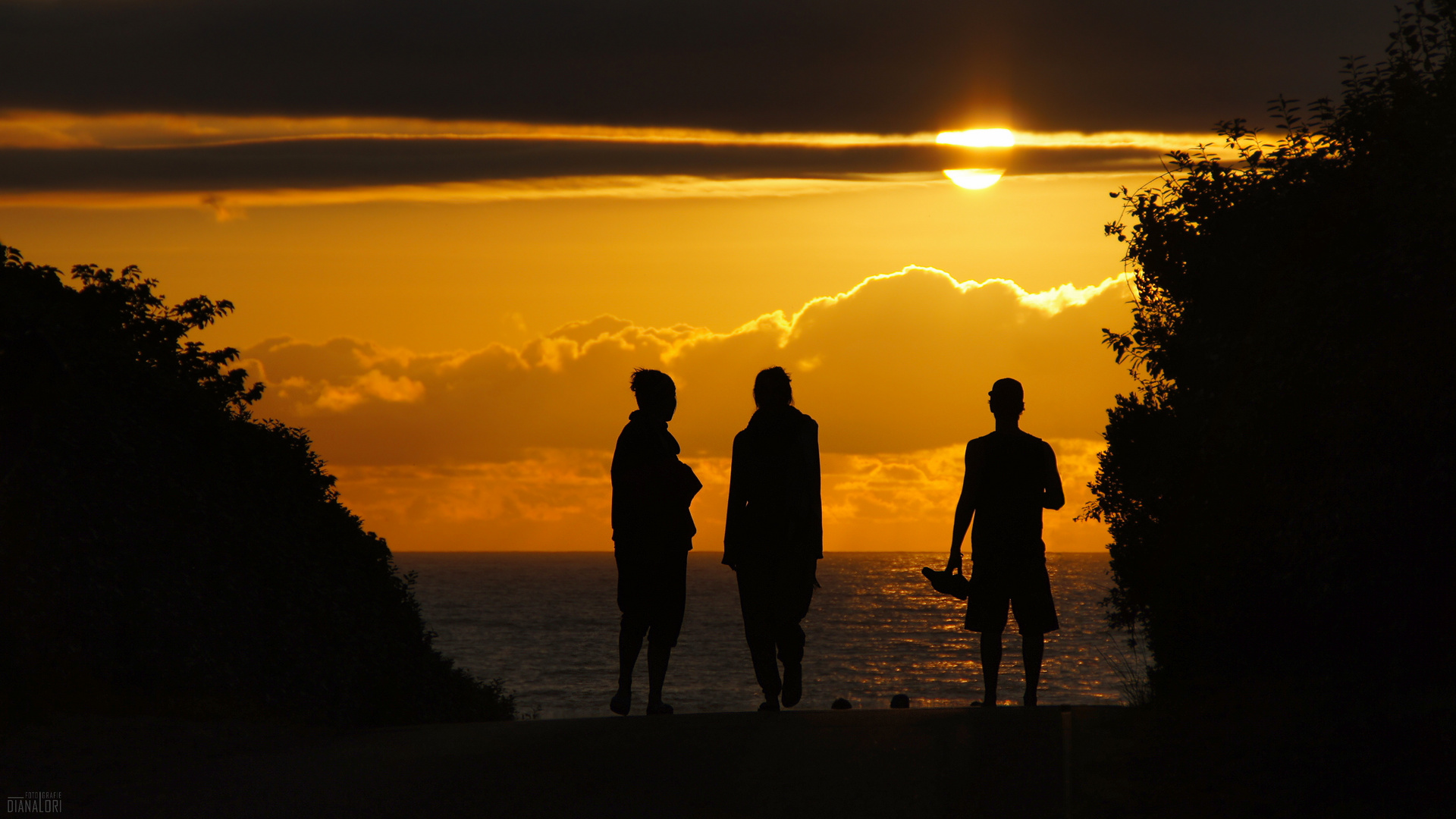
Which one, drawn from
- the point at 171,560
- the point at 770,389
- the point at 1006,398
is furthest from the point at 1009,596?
the point at 171,560

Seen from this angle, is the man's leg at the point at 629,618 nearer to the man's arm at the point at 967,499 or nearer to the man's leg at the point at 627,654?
the man's leg at the point at 627,654

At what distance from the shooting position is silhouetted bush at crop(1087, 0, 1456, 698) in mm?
7473

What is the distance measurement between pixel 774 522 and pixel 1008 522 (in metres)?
1.54

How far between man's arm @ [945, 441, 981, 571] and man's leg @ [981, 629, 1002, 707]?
20.1 inches

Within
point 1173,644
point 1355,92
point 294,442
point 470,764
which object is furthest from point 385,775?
point 1355,92

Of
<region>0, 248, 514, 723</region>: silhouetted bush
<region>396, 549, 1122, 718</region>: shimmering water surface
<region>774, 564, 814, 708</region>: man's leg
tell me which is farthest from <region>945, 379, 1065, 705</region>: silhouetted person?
<region>396, 549, 1122, 718</region>: shimmering water surface

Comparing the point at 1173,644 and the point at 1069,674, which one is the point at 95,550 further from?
the point at 1069,674

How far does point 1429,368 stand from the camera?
767 cm

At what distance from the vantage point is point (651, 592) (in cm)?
855

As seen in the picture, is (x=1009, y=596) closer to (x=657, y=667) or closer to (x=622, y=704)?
(x=657, y=667)

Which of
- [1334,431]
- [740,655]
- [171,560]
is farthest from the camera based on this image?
[740,655]

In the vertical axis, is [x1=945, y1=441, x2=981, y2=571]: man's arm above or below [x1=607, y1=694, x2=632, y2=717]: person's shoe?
above

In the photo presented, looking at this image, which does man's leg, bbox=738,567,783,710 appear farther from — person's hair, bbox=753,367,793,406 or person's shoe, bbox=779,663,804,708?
person's hair, bbox=753,367,793,406

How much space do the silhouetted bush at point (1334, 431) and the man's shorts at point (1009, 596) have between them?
3.87 feet
